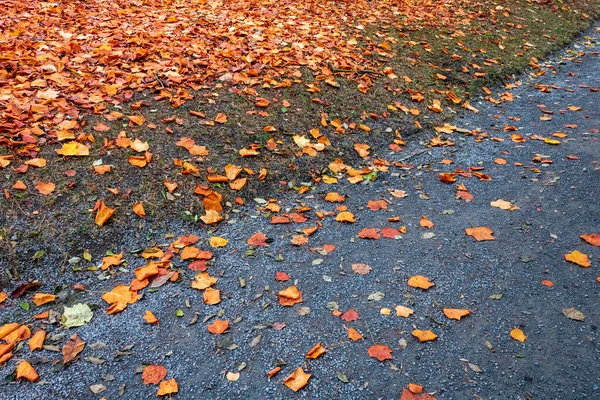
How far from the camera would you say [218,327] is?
105 inches

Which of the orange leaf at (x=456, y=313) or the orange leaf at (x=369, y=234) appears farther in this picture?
the orange leaf at (x=369, y=234)

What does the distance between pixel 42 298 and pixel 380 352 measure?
2.06m

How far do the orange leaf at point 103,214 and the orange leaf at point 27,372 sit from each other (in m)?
1.12

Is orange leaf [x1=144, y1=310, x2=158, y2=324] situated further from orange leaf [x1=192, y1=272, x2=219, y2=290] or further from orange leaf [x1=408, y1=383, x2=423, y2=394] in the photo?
orange leaf [x1=408, y1=383, x2=423, y2=394]

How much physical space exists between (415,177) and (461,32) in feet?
13.5

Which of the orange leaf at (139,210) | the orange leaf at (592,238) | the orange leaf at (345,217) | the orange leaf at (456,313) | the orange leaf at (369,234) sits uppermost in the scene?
the orange leaf at (592,238)

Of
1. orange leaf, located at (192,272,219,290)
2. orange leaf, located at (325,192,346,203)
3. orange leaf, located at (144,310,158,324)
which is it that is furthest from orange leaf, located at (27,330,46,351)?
orange leaf, located at (325,192,346,203)

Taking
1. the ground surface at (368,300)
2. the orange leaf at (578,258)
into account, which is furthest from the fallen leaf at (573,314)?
the orange leaf at (578,258)

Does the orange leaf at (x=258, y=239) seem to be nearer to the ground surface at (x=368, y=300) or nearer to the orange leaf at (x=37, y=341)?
the ground surface at (x=368, y=300)

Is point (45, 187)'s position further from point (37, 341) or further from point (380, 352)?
point (380, 352)

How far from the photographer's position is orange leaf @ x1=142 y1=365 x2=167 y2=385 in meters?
2.39

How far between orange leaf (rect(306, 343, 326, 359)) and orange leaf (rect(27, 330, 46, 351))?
147 cm

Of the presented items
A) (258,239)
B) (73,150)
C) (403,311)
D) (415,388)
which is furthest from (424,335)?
(73,150)

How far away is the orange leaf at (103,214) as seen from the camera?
10.9ft
